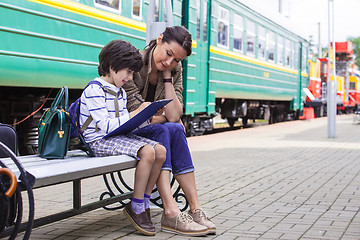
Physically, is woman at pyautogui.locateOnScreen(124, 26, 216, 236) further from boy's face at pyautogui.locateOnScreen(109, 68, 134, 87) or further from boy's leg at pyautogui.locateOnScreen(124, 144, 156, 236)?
boy's face at pyautogui.locateOnScreen(109, 68, 134, 87)

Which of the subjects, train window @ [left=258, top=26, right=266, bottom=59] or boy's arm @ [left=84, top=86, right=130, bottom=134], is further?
train window @ [left=258, top=26, right=266, bottom=59]

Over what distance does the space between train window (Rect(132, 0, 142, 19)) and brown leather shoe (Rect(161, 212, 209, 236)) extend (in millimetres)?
5460

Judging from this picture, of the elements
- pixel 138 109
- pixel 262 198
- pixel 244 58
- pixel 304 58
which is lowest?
pixel 262 198

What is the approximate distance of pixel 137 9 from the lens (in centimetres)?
903

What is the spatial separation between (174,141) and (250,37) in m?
11.6

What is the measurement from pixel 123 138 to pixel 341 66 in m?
35.2

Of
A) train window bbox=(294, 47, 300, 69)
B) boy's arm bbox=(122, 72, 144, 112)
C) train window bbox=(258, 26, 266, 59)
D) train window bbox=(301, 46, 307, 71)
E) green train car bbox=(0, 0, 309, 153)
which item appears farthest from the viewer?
train window bbox=(301, 46, 307, 71)

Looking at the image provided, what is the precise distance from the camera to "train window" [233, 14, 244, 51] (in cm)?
1407

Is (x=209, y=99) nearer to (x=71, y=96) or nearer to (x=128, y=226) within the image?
(x=71, y=96)

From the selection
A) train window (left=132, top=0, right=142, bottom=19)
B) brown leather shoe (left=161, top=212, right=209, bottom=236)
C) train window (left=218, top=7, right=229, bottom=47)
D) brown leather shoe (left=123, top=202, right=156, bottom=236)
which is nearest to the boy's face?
brown leather shoe (left=123, top=202, right=156, bottom=236)

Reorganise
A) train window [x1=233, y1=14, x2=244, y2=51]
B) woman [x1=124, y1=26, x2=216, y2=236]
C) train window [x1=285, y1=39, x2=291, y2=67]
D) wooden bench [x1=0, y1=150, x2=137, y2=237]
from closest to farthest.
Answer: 1. wooden bench [x1=0, y1=150, x2=137, y2=237]
2. woman [x1=124, y1=26, x2=216, y2=236]
3. train window [x1=233, y1=14, x2=244, y2=51]
4. train window [x1=285, y1=39, x2=291, y2=67]

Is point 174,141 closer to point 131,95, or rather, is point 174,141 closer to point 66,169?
point 131,95

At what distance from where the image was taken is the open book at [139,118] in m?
3.74

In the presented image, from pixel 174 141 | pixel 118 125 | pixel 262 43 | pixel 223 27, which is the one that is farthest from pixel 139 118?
pixel 262 43
